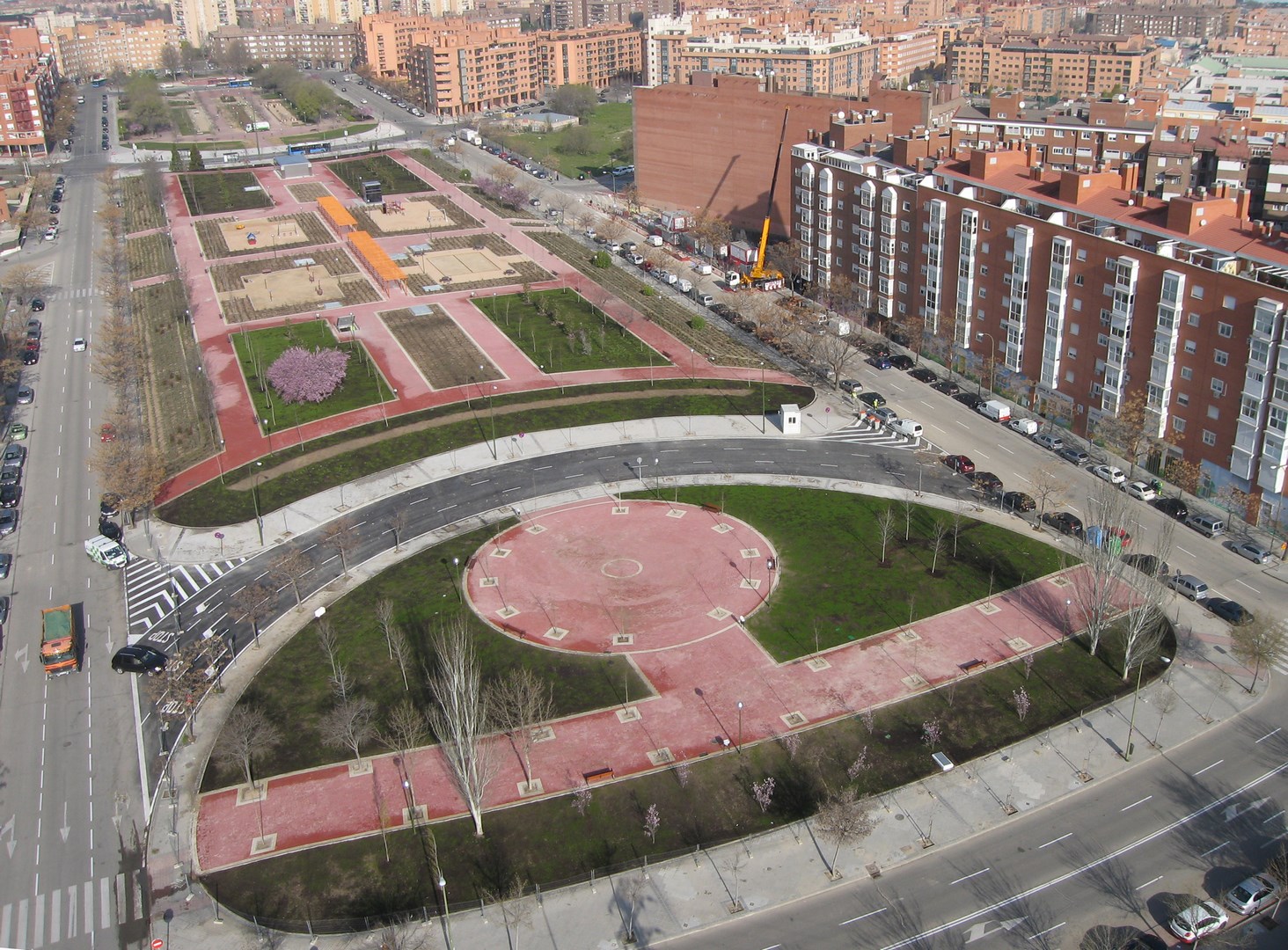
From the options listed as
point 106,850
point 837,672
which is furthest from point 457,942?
point 837,672

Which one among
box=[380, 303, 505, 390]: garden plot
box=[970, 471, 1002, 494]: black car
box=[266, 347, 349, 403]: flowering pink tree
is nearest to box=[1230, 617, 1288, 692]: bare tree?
box=[970, 471, 1002, 494]: black car

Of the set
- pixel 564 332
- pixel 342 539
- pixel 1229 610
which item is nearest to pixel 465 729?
pixel 342 539

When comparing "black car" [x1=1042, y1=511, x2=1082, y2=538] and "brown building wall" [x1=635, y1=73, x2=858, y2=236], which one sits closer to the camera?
"black car" [x1=1042, y1=511, x2=1082, y2=538]

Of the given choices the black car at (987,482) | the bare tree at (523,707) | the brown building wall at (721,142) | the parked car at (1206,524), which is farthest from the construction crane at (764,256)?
the bare tree at (523,707)

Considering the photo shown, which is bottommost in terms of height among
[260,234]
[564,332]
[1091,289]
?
[564,332]

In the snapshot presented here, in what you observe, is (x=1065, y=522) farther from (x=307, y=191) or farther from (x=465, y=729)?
(x=307, y=191)

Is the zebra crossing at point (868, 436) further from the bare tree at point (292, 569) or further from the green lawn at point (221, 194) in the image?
the green lawn at point (221, 194)

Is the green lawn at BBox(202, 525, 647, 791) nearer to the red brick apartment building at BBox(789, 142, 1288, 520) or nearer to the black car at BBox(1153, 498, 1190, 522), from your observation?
the black car at BBox(1153, 498, 1190, 522)
